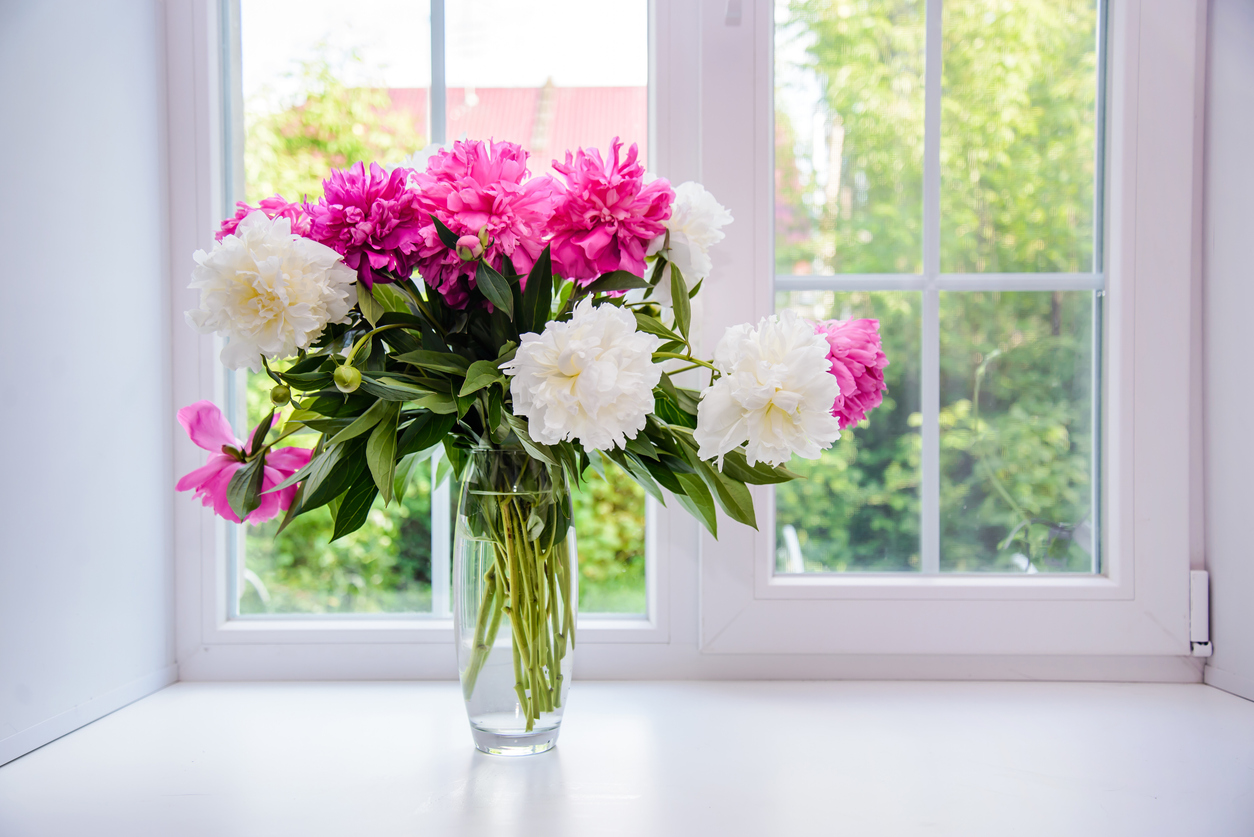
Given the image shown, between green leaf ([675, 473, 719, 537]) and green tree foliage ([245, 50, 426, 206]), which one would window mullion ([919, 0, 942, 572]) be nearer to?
green leaf ([675, 473, 719, 537])

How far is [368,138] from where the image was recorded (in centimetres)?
101

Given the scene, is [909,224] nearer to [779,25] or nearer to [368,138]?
[779,25]

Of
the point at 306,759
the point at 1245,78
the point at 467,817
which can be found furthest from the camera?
the point at 1245,78

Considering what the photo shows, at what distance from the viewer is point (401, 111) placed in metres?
1.00

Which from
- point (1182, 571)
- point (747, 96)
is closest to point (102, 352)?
point (747, 96)

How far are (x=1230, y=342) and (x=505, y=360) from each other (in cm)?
90

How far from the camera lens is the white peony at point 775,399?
526 mm

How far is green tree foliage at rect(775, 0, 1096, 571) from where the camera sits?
3.14ft

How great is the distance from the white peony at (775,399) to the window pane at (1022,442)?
1.71ft

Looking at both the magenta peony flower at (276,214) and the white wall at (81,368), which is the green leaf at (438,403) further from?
the white wall at (81,368)

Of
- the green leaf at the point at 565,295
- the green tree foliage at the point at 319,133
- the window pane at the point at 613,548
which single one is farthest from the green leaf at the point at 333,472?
the green tree foliage at the point at 319,133

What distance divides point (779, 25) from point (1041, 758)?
91 cm

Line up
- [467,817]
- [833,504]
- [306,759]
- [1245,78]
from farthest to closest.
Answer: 1. [833,504]
2. [1245,78]
3. [306,759]
4. [467,817]

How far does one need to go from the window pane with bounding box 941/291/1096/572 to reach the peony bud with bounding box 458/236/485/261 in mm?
665
